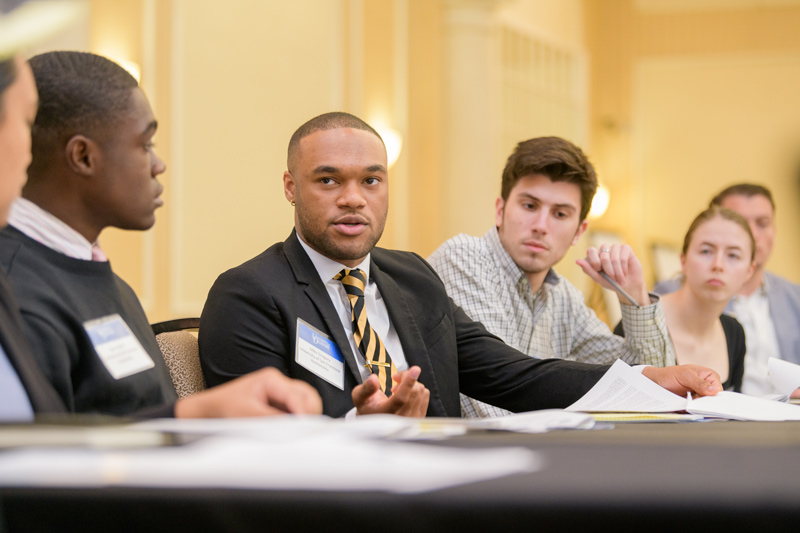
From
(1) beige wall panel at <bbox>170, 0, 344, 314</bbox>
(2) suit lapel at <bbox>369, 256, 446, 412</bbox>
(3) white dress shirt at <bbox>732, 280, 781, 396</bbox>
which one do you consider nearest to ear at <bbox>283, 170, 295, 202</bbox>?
(2) suit lapel at <bbox>369, 256, 446, 412</bbox>

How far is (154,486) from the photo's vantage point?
652 millimetres

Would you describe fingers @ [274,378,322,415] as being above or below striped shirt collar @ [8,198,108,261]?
below

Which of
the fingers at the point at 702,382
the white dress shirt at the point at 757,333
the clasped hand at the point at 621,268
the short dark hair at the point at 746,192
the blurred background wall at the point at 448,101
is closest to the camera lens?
the fingers at the point at 702,382

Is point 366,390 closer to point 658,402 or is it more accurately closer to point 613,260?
point 658,402

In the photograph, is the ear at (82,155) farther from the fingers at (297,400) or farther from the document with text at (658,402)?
the document with text at (658,402)

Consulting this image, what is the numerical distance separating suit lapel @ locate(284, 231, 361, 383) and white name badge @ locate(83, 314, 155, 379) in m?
0.53

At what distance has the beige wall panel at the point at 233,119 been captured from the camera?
17.6 feet

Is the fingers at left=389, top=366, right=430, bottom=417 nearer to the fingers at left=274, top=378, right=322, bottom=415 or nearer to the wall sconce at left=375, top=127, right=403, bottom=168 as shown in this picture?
the fingers at left=274, top=378, right=322, bottom=415

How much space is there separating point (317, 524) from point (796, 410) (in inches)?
41.2

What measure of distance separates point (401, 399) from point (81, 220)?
21.9 inches

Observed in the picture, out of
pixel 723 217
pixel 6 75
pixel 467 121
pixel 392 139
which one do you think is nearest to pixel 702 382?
pixel 6 75

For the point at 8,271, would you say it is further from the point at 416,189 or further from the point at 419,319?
the point at 416,189

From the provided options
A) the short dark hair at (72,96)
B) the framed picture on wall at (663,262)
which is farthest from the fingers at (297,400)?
the framed picture on wall at (663,262)

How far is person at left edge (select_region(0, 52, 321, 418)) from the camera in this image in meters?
1.17
